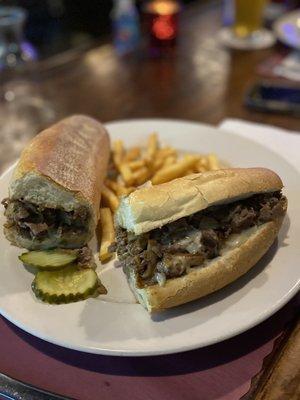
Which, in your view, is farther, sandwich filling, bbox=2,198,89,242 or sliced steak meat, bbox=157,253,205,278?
sandwich filling, bbox=2,198,89,242

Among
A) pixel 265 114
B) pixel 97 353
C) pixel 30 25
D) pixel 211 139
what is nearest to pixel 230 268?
pixel 97 353

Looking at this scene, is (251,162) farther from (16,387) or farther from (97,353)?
(16,387)

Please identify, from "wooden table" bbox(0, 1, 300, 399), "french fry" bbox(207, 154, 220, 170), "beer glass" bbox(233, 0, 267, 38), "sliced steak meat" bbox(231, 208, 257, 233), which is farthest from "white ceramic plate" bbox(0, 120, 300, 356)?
"beer glass" bbox(233, 0, 267, 38)

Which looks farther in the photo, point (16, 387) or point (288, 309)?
point (288, 309)

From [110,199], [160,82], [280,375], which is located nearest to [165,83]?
[160,82]

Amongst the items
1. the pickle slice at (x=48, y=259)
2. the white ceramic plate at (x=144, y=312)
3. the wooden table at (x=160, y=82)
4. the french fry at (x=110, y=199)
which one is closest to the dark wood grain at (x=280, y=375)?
the white ceramic plate at (x=144, y=312)

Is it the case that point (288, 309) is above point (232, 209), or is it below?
below

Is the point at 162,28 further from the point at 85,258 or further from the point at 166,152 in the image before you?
the point at 85,258

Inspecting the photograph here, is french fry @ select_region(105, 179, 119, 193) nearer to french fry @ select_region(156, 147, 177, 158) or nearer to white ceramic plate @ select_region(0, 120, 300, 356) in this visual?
french fry @ select_region(156, 147, 177, 158)
